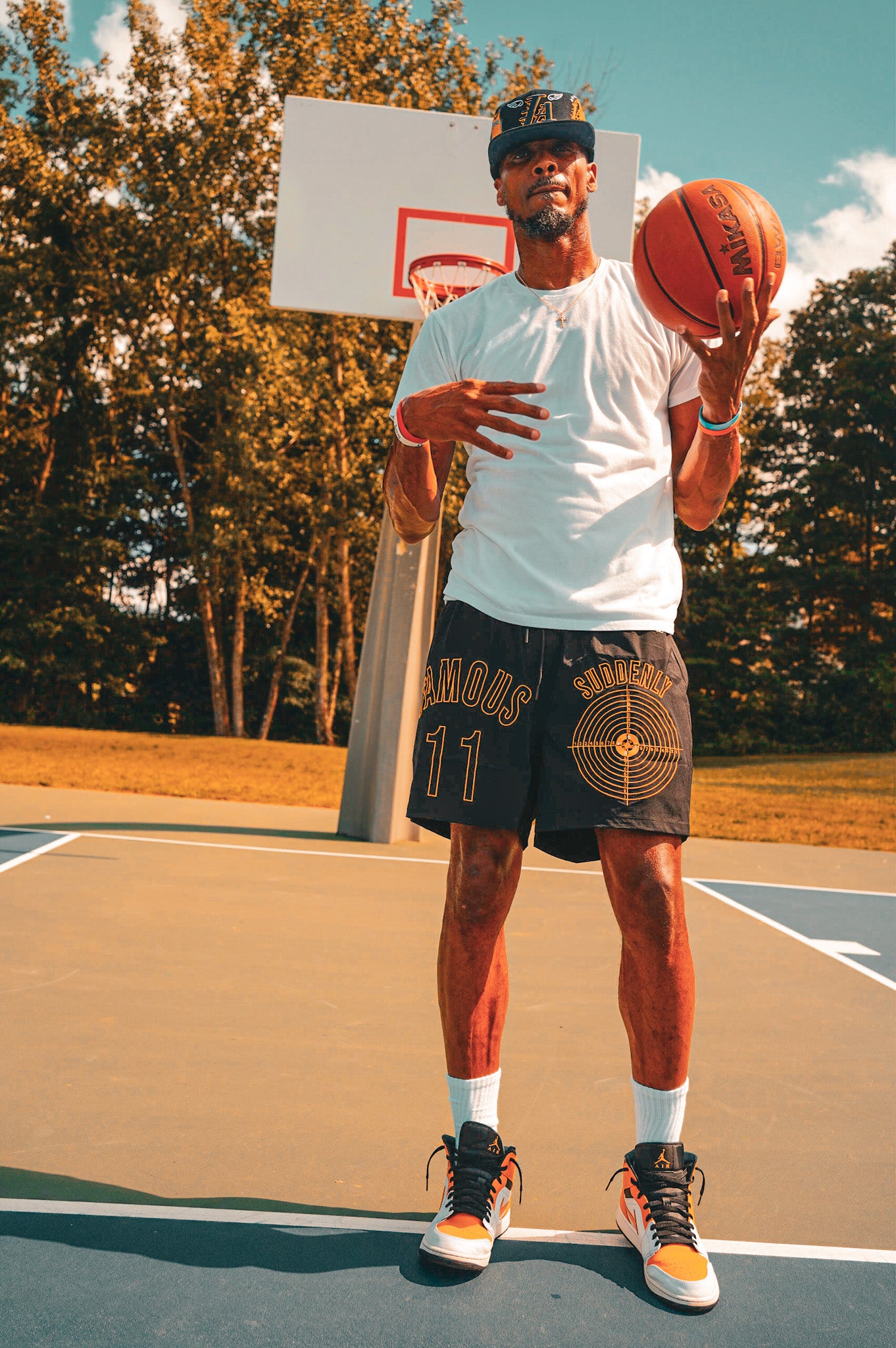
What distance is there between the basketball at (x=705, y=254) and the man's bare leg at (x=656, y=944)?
92 centimetres

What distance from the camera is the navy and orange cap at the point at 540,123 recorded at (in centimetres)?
200

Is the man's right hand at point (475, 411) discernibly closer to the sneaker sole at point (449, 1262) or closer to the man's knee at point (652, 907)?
the man's knee at point (652, 907)

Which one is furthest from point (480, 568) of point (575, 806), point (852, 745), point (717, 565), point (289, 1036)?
point (717, 565)

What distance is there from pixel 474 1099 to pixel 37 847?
4.30 meters

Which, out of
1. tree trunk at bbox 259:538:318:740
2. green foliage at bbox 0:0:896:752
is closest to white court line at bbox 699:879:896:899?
green foliage at bbox 0:0:896:752

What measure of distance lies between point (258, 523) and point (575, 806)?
18.4 metres

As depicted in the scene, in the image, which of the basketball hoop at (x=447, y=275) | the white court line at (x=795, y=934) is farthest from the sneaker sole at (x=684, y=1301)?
the basketball hoop at (x=447, y=275)

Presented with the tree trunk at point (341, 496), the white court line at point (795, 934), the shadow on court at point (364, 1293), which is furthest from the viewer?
the tree trunk at point (341, 496)

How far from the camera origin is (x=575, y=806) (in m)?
1.85

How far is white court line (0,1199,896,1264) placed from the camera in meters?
1.86

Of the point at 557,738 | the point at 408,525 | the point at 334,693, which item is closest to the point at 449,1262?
the point at 557,738

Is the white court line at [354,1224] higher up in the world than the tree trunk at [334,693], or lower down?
higher up

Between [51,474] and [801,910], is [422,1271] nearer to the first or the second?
[801,910]

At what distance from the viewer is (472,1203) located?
182cm
